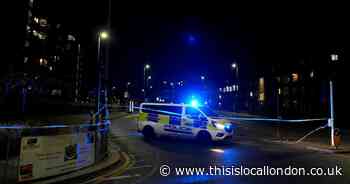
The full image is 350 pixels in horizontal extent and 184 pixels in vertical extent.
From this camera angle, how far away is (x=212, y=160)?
13.4 meters

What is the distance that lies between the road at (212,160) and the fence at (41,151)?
4.12 ft

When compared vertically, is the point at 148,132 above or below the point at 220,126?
below

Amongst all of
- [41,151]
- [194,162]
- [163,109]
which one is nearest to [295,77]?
[163,109]

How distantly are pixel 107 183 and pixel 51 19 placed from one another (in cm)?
11361

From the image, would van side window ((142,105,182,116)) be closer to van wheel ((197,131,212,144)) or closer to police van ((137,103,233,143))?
police van ((137,103,233,143))

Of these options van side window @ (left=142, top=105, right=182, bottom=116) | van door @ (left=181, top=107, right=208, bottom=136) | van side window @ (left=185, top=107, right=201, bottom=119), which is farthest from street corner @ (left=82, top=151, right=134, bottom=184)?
van side window @ (left=142, top=105, right=182, bottom=116)

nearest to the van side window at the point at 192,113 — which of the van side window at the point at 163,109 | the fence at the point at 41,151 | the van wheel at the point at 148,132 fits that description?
the van side window at the point at 163,109

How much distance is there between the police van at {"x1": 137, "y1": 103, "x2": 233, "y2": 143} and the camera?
18438 millimetres

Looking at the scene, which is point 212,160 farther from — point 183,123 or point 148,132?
point 148,132

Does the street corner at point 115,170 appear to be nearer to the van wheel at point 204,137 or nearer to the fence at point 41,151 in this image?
the fence at point 41,151

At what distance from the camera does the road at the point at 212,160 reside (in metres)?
10.1

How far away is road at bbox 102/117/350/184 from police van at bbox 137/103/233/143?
587 mm

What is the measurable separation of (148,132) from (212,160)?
7699 mm

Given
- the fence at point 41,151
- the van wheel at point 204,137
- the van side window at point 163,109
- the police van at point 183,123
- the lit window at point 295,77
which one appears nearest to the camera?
the fence at point 41,151
